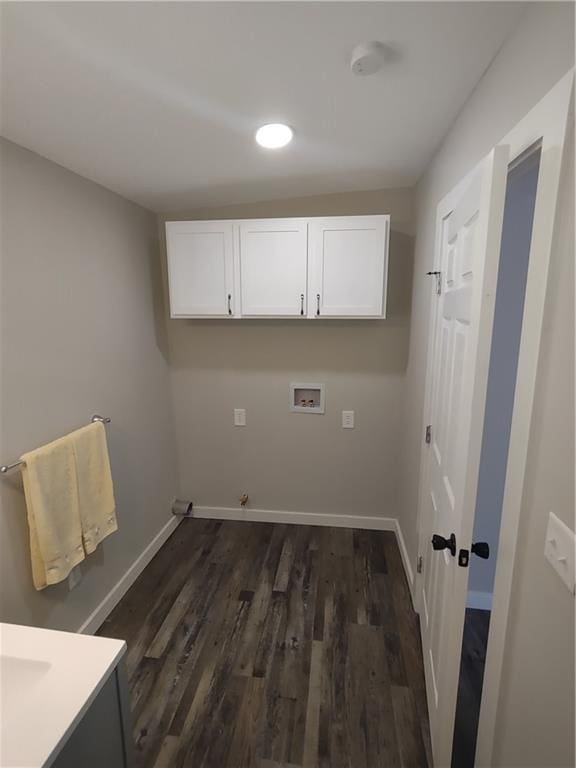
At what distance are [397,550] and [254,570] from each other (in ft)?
3.28

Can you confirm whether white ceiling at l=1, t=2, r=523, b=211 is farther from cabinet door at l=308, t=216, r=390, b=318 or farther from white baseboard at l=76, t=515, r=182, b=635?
white baseboard at l=76, t=515, r=182, b=635

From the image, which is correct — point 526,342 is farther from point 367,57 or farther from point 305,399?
point 305,399

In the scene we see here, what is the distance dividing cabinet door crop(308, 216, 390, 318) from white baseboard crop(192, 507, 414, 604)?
1.56m

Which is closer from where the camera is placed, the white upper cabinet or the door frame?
the door frame

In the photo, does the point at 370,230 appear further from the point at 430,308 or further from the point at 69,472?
the point at 69,472

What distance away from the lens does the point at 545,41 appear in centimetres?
80

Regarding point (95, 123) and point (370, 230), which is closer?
point (95, 123)

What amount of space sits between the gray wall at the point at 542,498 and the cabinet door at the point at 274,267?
1.16 metres

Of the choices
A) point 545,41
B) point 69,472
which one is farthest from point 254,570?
point 545,41

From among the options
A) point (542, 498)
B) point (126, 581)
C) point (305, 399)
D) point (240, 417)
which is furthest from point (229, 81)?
point (126, 581)

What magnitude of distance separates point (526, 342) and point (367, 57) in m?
0.91

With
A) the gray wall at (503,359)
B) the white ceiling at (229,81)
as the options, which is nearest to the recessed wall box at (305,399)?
the gray wall at (503,359)

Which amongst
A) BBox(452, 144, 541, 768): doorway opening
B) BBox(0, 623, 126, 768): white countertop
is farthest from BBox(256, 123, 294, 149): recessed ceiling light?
BBox(0, 623, 126, 768): white countertop

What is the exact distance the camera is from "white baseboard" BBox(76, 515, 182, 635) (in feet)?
6.18
